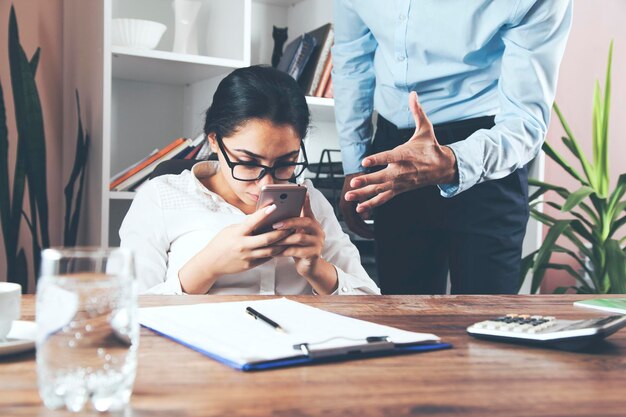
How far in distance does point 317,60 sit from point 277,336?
194cm

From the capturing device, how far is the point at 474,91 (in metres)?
1.73

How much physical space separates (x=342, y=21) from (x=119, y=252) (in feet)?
5.14

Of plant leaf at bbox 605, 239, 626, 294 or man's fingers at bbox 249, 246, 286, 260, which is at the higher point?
man's fingers at bbox 249, 246, 286, 260

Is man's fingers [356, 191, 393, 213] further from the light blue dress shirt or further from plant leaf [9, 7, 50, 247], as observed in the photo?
plant leaf [9, 7, 50, 247]

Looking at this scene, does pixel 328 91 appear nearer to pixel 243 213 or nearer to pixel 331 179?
pixel 331 179

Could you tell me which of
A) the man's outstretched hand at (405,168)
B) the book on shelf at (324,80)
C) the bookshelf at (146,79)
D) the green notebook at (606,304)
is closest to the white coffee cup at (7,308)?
the man's outstretched hand at (405,168)

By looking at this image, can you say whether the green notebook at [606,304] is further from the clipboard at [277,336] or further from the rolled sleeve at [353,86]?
the rolled sleeve at [353,86]

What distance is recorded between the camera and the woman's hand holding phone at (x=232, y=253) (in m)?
1.34

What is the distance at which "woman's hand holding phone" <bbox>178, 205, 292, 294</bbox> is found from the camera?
1.34 metres

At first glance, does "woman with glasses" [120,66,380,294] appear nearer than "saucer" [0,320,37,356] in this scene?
No

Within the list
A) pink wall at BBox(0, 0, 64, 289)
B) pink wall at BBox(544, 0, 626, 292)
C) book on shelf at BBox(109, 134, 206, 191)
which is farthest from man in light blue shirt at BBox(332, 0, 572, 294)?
pink wall at BBox(544, 0, 626, 292)

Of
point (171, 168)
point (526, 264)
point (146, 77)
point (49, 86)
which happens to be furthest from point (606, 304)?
point (49, 86)

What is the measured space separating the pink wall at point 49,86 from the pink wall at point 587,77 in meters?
2.14

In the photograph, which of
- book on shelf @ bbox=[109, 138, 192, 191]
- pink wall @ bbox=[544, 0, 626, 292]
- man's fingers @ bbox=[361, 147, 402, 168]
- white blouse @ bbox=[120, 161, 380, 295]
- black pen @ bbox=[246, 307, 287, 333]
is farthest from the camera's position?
pink wall @ bbox=[544, 0, 626, 292]
